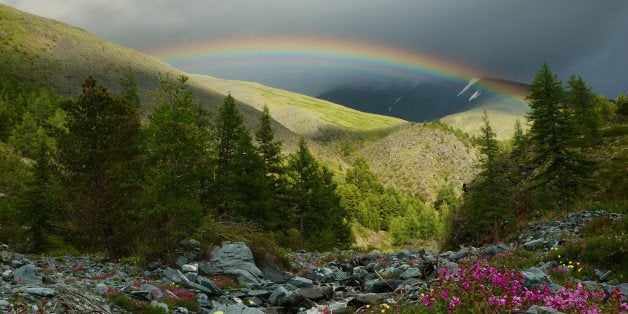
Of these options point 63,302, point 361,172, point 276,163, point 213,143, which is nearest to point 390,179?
point 361,172

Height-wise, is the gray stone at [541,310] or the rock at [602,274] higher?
the gray stone at [541,310]

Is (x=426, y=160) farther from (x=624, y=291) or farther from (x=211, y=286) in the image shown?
(x=624, y=291)

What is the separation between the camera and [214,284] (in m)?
16.8

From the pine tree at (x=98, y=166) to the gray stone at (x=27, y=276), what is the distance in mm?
9475

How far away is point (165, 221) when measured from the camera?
20.5 m

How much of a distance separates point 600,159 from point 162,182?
4331cm

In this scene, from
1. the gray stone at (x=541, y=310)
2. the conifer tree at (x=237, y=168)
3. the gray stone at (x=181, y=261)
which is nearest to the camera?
the gray stone at (x=541, y=310)

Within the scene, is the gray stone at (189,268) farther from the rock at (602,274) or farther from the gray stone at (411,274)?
the rock at (602,274)

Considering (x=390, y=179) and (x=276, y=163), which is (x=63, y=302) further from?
(x=390, y=179)

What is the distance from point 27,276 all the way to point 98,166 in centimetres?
1164

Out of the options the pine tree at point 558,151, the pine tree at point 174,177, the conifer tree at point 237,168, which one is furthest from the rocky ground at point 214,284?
the conifer tree at point 237,168

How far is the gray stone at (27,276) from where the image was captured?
10.9 m

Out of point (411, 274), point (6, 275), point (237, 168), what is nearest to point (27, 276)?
point (6, 275)

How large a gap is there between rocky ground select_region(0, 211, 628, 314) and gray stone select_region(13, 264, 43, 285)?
2 centimetres
